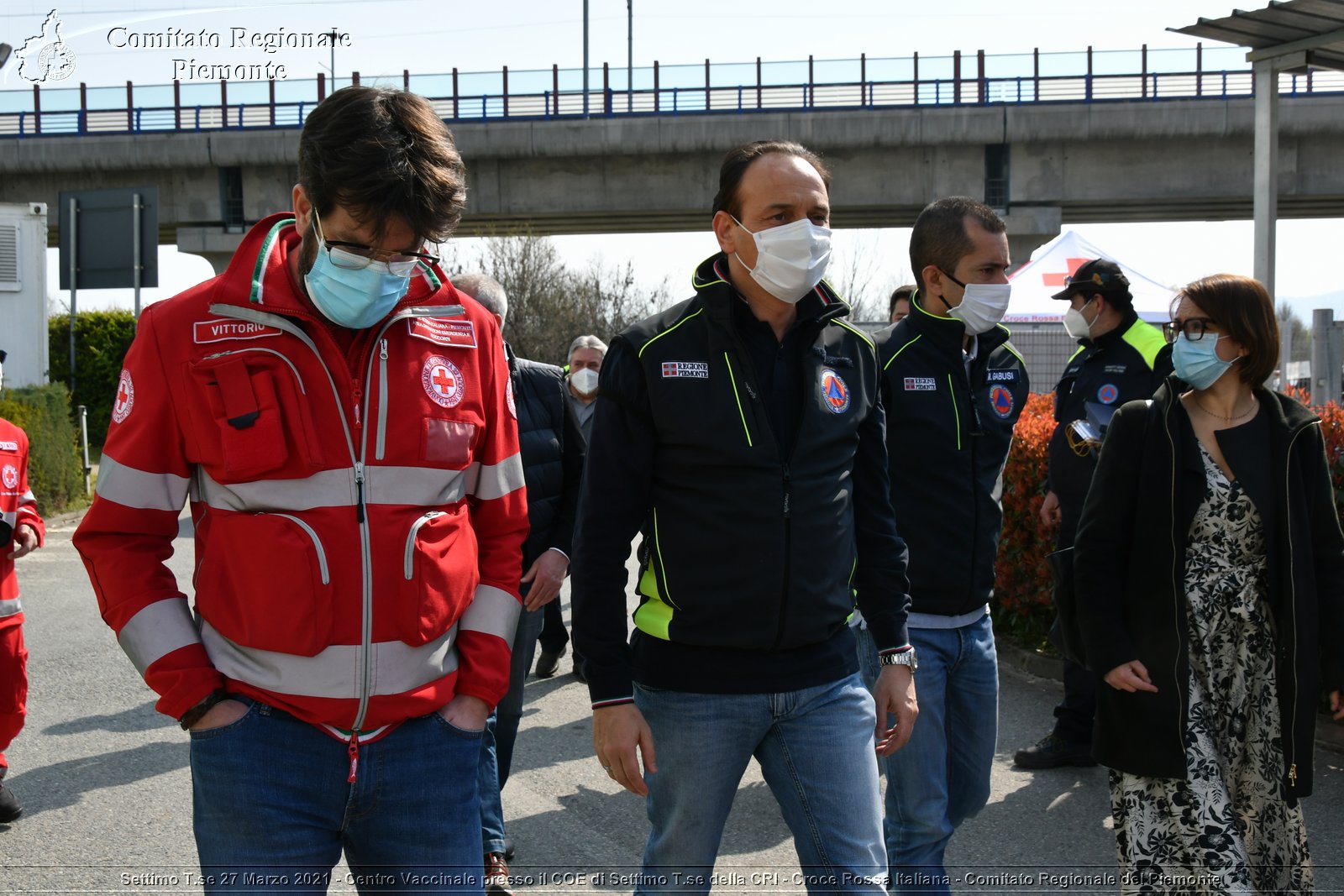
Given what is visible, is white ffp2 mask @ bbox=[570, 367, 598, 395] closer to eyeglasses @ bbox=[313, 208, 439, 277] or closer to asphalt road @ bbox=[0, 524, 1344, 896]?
asphalt road @ bbox=[0, 524, 1344, 896]

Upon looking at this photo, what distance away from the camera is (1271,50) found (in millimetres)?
9164

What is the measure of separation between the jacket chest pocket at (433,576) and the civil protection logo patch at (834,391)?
36.9 inches

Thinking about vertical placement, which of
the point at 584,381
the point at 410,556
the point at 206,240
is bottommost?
the point at 410,556

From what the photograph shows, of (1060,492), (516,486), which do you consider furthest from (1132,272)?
(516,486)

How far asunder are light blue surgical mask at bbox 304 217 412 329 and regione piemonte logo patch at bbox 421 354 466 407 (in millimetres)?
163

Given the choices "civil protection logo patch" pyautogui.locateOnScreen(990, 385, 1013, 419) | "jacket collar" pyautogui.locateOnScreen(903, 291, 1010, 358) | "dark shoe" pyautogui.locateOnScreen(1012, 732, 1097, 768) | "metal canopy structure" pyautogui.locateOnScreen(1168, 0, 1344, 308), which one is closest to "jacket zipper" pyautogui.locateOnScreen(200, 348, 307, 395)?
"jacket collar" pyautogui.locateOnScreen(903, 291, 1010, 358)

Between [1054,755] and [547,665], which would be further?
[547,665]

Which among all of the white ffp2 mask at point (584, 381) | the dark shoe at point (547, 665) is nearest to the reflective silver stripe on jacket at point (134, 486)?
the dark shoe at point (547, 665)

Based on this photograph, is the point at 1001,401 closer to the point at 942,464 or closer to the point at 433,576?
the point at 942,464

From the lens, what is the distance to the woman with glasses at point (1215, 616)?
3.64 metres

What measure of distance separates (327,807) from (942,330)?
2.44 metres

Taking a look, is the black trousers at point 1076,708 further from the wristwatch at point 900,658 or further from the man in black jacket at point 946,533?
the wristwatch at point 900,658

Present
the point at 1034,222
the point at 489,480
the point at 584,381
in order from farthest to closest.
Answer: the point at 1034,222 < the point at 584,381 < the point at 489,480

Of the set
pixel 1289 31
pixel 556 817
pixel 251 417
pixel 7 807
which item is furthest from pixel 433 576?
pixel 1289 31
